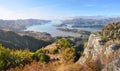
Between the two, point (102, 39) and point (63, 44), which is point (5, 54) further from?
point (102, 39)

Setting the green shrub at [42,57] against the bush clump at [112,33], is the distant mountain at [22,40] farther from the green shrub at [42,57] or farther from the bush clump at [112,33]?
the bush clump at [112,33]

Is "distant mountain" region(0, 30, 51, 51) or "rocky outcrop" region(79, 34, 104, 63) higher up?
"rocky outcrop" region(79, 34, 104, 63)

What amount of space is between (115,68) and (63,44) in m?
44.1

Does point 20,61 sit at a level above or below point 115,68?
below

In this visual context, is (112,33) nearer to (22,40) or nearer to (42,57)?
(42,57)

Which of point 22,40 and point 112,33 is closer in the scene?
point 112,33

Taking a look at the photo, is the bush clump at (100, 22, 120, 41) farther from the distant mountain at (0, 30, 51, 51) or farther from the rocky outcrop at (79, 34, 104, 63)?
the distant mountain at (0, 30, 51, 51)

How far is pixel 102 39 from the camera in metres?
20.3

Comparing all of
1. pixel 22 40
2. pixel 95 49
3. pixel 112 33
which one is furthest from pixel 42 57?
pixel 22 40

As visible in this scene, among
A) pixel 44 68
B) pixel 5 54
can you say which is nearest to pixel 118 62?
pixel 44 68

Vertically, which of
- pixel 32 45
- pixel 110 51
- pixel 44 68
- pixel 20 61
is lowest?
pixel 32 45

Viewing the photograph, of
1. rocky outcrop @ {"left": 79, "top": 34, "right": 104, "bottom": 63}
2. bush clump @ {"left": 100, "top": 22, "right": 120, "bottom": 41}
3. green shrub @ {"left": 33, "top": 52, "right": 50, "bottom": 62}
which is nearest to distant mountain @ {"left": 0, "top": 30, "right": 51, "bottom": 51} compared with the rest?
green shrub @ {"left": 33, "top": 52, "right": 50, "bottom": 62}

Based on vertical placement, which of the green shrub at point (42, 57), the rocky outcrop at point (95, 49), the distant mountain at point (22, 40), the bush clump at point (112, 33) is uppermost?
the bush clump at point (112, 33)

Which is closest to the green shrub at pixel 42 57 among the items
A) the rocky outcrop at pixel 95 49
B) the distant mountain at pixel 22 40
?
Answer: the rocky outcrop at pixel 95 49
